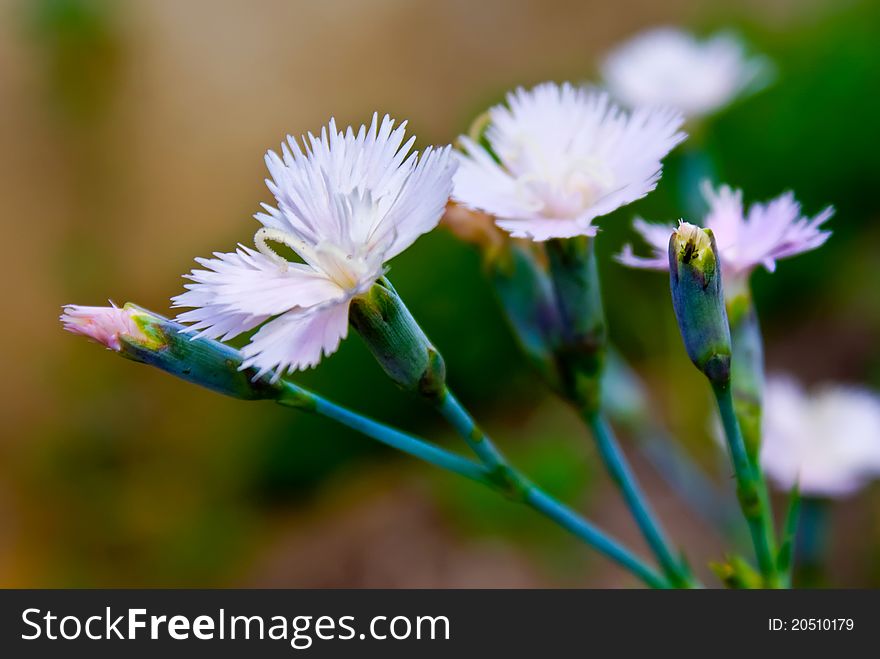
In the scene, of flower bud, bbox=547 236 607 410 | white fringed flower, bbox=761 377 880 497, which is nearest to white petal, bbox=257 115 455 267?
flower bud, bbox=547 236 607 410

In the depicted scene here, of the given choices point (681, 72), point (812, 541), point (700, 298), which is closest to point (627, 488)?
point (700, 298)

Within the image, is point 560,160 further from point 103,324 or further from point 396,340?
point 103,324

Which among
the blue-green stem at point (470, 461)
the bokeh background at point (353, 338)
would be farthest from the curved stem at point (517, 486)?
the bokeh background at point (353, 338)

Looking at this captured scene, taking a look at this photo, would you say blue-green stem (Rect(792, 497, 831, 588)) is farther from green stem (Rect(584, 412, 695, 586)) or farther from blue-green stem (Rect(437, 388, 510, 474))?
blue-green stem (Rect(437, 388, 510, 474))

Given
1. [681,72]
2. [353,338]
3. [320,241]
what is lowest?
[320,241]

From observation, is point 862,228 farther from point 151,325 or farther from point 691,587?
point 151,325

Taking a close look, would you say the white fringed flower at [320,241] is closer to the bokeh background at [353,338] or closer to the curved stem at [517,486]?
the curved stem at [517,486]

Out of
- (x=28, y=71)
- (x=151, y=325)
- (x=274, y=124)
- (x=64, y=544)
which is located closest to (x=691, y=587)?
(x=151, y=325)
